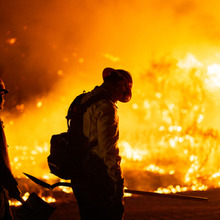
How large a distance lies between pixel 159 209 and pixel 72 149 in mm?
5706

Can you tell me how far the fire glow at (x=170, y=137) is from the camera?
15133 mm

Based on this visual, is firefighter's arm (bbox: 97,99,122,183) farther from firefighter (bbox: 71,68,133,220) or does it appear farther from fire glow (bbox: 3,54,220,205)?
fire glow (bbox: 3,54,220,205)

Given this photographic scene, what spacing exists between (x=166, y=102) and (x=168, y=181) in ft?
12.9

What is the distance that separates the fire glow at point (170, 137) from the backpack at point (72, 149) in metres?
11.7

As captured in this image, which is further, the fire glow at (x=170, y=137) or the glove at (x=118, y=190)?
the fire glow at (x=170, y=137)

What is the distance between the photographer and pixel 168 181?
51.9ft

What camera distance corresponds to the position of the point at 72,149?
107 inches

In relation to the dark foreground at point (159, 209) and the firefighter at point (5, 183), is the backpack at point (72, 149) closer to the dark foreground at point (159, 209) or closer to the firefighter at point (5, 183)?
the firefighter at point (5, 183)

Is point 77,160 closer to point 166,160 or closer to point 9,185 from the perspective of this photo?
point 9,185

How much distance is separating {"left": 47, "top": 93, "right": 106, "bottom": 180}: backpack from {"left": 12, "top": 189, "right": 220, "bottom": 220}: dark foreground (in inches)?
177

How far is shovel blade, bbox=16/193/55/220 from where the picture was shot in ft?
9.59

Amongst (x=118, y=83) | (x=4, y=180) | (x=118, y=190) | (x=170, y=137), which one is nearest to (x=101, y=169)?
(x=118, y=190)

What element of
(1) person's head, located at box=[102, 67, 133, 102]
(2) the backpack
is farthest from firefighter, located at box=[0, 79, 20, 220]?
(1) person's head, located at box=[102, 67, 133, 102]

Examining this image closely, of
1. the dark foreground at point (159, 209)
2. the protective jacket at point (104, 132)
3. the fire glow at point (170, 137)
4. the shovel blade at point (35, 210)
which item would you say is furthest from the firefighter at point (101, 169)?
the fire glow at point (170, 137)
